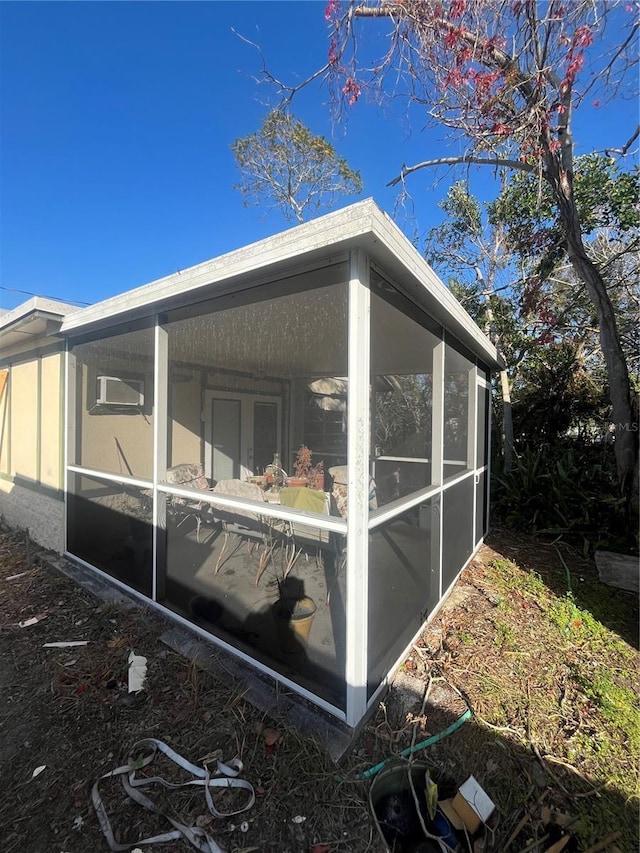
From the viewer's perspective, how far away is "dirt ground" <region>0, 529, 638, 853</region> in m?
1.61

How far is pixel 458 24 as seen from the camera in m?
3.94

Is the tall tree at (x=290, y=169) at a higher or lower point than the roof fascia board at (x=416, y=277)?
higher

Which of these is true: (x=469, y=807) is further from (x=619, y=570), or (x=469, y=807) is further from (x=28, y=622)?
(x=28, y=622)

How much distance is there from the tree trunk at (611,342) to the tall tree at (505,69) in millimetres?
17

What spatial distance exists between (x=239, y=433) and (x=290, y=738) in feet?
18.1

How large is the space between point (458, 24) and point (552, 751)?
621cm

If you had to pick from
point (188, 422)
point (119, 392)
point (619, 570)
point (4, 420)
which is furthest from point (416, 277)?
point (4, 420)

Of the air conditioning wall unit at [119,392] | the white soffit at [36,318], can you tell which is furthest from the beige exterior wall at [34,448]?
the air conditioning wall unit at [119,392]

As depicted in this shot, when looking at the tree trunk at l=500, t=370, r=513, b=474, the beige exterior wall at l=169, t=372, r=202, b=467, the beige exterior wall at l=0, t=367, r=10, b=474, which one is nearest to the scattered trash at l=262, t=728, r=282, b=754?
the beige exterior wall at l=169, t=372, r=202, b=467

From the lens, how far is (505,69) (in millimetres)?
4062

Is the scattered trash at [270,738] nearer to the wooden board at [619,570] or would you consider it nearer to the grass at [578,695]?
the grass at [578,695]

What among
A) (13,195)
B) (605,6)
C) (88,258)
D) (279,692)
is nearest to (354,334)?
(279,692)

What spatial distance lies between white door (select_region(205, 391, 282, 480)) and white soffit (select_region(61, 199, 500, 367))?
3262 mm

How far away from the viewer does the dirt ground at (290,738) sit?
1.61m
